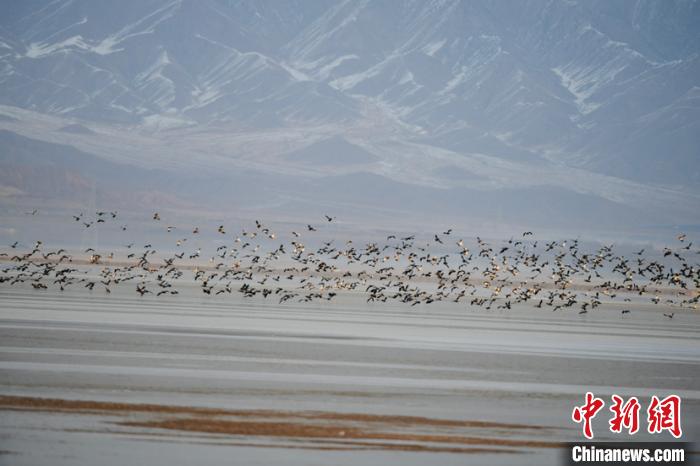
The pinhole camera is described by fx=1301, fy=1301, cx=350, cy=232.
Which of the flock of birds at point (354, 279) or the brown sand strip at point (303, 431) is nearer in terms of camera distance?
the brown sand strip at point (303, 431)

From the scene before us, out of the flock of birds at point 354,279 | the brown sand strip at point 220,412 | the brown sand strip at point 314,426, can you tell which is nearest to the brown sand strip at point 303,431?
the brown sand strip at point 314,426

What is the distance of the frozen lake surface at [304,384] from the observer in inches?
786

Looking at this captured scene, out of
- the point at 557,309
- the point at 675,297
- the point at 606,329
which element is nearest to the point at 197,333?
the point at 606,329

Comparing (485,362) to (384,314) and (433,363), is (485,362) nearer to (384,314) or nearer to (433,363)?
(433,363)

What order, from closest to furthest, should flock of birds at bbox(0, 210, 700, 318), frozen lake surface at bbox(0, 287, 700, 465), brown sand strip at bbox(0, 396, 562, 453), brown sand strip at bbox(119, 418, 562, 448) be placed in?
frozen lake surface at bbox(0, 287, 700, 465)
brown sand strip at bbox(0, 396, 562, 453)
brown sand strip at bbox(119, 418, 562, 448)
flock of birds at bbox(0, 210, 700, 318)

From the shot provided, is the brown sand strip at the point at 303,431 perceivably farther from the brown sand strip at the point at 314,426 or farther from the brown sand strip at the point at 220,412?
the brown sand strip at the point at 220,412

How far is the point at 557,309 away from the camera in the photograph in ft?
202

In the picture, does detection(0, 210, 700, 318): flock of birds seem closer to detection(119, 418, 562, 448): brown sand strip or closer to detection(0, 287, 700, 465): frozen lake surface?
detection(0, 287, 700, 465): frozen lake surface

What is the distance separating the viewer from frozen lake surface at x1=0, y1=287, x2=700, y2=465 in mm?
19969

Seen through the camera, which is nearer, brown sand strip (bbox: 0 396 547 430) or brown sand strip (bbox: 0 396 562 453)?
brown sand strip (bbox: 0 396 562 453)

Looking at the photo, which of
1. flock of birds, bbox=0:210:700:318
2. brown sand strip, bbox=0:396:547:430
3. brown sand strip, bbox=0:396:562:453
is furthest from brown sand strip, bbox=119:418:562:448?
flock of birds, bbox=0:210:700:318

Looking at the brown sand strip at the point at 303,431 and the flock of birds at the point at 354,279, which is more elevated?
the flock of birds at the point at 354,279

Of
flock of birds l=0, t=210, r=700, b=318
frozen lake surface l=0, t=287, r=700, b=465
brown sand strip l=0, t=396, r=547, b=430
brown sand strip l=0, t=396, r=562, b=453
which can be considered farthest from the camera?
flock of birds l=0, t=210, r=700, b=318

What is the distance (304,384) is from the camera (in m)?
27.0
